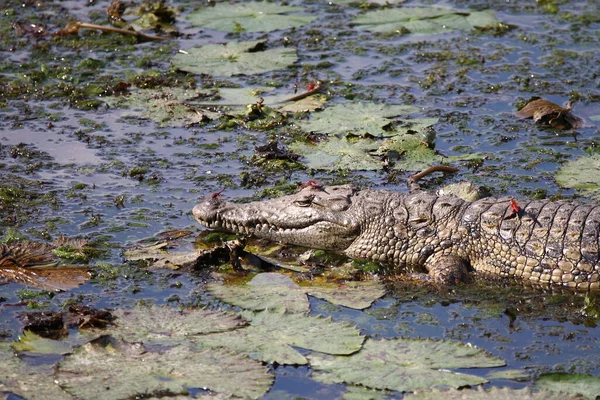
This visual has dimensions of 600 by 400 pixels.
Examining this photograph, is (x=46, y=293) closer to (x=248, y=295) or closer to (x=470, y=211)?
(x=248, y=295)

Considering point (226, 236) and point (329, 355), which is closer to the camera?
point (329, 355)

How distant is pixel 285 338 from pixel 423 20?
6.96m

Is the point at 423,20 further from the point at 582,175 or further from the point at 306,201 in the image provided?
the point at 306,201

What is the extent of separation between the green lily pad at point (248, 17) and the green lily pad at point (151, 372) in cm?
670

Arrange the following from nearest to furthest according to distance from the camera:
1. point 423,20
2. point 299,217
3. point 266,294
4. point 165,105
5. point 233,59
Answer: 1. point 266,294
2. point 299,217
3. point 165,105
4. point 233,59
5. point 423,20

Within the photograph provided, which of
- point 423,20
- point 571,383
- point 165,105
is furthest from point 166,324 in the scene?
point 423,20

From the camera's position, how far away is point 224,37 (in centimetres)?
1216

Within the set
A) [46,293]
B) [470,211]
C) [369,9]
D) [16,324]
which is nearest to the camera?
[16,324]

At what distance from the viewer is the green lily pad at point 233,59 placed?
11047mm

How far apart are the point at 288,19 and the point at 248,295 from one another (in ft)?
20.5

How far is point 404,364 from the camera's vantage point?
19.4 feet

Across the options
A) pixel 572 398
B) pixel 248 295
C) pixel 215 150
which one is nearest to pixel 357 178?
pixel 215 150

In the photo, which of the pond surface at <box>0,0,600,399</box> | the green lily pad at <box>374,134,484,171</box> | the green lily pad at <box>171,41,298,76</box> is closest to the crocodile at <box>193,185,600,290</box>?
the pond surface at <box>0,0,600,399</box>

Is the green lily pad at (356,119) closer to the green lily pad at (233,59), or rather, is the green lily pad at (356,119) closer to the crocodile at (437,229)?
the green lily pad at (233,59)
